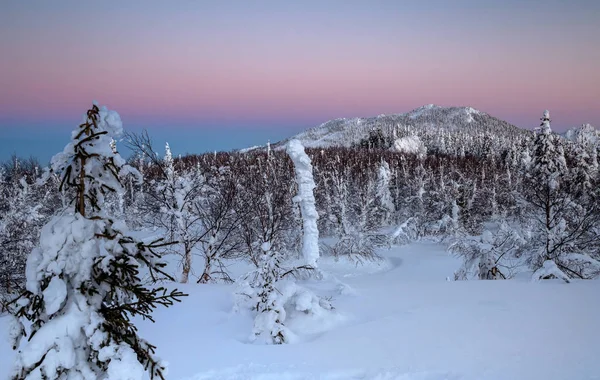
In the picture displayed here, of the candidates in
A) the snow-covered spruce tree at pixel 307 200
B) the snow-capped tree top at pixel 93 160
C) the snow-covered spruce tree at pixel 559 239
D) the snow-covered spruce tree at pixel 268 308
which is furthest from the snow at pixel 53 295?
the snow-covered spruce tree at pixel 307 200

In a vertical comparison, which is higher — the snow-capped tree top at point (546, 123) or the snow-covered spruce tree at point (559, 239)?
the snow-capped tree top at point (546, 123)

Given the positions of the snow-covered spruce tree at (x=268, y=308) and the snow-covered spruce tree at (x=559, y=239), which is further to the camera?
the snow-covered spruce tree at (x=559, y=239)

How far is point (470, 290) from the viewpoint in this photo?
964 centimetres

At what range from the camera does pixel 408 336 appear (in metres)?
7.08

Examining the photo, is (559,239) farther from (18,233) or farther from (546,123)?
(18,233)

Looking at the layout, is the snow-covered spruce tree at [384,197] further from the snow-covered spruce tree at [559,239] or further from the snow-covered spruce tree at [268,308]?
the snow-covered spruce tree at [268,308]

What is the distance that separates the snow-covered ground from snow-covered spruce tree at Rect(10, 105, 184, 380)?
121 inches

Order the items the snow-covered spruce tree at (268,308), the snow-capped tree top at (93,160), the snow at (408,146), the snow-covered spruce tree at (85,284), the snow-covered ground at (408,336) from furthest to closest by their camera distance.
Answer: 1. the snow at (408,146)
2. the snow-covered spruce tree at (268,308)
3. the snow-covered ground at (408,336)
4. the snow-capped tree top at (93,160)
5. the snow-covered spruce tree at (85,284)

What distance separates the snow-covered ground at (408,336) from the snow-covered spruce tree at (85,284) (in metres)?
3.07

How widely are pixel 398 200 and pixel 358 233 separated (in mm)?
30293

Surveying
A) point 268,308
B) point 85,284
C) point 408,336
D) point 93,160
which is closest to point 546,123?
point 408,336

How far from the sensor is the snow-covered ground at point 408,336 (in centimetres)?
599

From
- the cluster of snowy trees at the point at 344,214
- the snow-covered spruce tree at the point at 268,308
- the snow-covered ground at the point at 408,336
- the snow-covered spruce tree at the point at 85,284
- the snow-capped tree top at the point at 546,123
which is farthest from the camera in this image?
the snow-capped tree top at the point at 546,123

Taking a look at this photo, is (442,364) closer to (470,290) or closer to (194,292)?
(470,290)
